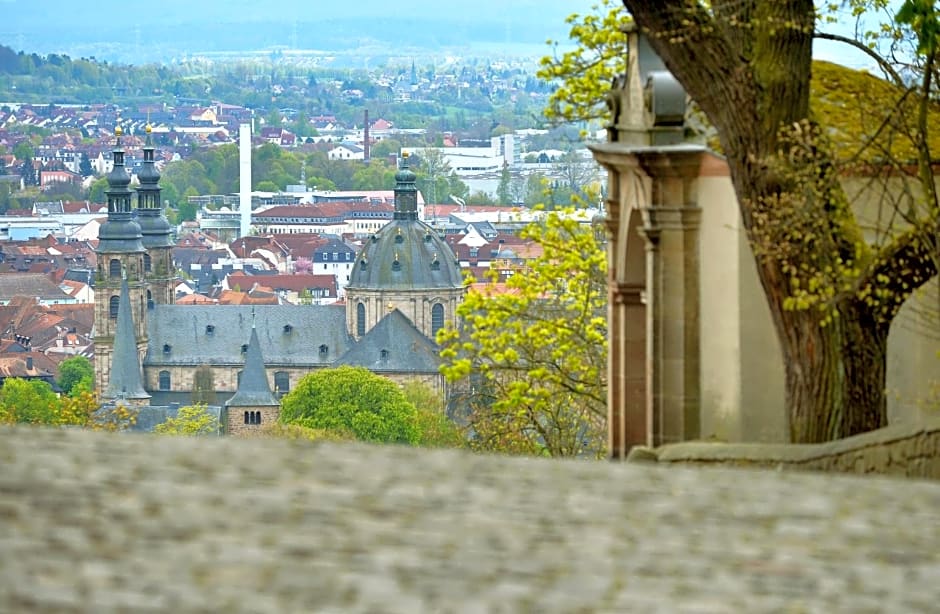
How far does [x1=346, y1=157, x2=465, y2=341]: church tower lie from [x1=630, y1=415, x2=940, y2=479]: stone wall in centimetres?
9779

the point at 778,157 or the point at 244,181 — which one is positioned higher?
the point at 244,181

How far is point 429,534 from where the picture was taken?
609 centimetres

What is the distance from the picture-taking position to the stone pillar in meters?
13.5

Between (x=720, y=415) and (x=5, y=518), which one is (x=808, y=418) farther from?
(x=5, y=518)

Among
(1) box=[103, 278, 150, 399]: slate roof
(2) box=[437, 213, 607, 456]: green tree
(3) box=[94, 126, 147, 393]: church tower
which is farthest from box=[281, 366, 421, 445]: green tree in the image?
(2) box=[437, 213, 607, 456]: green tree

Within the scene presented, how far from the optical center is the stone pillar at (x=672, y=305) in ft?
44.4

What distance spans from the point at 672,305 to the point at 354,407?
66.8 metres

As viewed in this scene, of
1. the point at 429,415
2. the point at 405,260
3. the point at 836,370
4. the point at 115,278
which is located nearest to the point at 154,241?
the point at 115,278

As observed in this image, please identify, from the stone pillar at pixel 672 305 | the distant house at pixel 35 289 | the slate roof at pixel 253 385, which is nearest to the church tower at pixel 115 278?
the slate roof at pixel 253 385

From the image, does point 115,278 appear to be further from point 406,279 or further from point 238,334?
point 406,279

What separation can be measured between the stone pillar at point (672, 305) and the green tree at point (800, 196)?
2.40m

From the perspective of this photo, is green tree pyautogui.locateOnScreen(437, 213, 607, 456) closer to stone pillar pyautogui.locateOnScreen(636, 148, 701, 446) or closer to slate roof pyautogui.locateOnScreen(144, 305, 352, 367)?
stone pillar pyautogui.locateOnScreen(636, 148, 701, 446)

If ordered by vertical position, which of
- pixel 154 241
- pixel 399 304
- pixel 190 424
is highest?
pixel 154 241

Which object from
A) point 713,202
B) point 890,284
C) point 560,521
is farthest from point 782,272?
point 560,521
